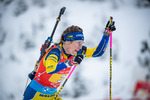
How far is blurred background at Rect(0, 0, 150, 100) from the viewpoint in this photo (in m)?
5.37

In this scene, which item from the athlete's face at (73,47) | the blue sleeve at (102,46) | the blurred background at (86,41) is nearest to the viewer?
the athlete's face at (73,47)

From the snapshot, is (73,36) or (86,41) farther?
(86,41)

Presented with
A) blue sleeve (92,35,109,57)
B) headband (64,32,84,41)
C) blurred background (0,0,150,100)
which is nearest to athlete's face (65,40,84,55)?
headband (64,32,84,41)

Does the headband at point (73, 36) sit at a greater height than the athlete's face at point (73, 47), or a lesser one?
greater

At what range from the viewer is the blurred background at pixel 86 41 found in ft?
17.6

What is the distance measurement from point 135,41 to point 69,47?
17.3 feet

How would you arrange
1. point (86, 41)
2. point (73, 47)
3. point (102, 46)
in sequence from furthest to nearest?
1. point (86, 41)
2. point (102, 46)
3. point (73, 47)

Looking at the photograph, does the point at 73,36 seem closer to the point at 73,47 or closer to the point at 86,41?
the point at 73,47

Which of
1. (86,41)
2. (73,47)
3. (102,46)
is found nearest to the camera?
(73,47)

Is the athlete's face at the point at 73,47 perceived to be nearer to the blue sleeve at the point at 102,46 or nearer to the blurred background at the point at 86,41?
the blue sleeve at the point at 102,46

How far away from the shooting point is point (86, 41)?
18.4 ft

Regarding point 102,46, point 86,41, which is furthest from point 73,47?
point 86,41

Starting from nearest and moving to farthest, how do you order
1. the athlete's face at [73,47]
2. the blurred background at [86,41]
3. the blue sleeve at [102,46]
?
the athlete's face at [73,47] < the blue sleeve at [102,46] < the blurred background at [86,41]

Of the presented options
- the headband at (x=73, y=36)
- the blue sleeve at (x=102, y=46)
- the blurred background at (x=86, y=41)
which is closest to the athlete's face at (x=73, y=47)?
the headband at (x=73, y=36)
